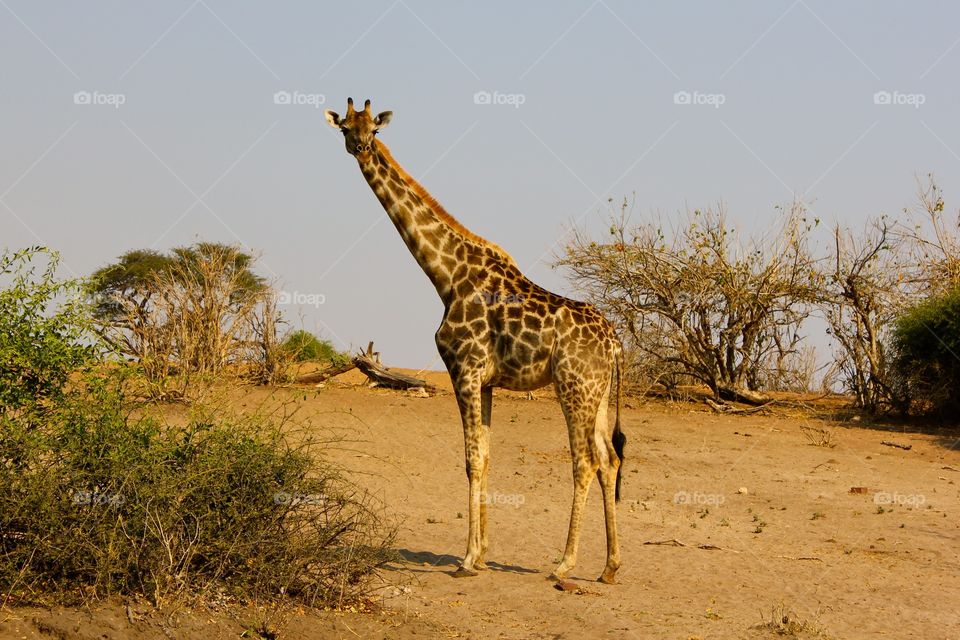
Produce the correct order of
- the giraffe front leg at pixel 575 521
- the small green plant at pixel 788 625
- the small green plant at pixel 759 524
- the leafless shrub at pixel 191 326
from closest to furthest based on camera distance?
the small green plant at pixel 788 625 < the giraffe front leg at pixel 575 521 < the small green plant at pixel 759 524 < the leafless shrub at pixel 191 326

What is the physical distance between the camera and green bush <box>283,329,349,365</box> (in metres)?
18.5

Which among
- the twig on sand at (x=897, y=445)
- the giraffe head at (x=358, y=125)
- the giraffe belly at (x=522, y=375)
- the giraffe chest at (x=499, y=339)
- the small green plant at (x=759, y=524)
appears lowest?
the small green plant at (x=759, y=524)

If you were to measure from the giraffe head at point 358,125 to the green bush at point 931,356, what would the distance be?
461 inches

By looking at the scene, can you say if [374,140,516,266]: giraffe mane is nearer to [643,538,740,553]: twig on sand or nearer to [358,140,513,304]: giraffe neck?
[358,140,513,304]: giraffe neck

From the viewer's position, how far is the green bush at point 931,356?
1786cm

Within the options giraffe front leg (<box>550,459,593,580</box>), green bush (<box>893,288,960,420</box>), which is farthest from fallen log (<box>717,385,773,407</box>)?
giraffe front leg (<box>550,459,593,580</box>)

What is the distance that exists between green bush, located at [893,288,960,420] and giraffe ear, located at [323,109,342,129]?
12.0 m

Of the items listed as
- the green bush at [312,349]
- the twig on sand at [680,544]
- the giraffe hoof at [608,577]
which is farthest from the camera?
the green bush at [312,349]

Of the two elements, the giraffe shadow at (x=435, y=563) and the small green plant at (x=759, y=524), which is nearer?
the giraffe shadow at (x=435, y=563)

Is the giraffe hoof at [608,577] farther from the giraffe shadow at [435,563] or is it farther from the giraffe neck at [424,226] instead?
the giraffe neck at [424,226]

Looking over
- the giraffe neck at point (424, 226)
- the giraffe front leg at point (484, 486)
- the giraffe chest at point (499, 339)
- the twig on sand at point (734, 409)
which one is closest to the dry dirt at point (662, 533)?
the giraffe front leg at point (484, 486)

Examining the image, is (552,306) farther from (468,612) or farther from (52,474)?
(52,474)

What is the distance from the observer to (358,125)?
384 inches

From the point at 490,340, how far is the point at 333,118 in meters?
2.41
